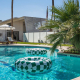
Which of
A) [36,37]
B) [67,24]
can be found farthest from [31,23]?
[67,24]

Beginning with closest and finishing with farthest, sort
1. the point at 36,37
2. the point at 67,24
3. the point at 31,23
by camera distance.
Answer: the point at 67,24 < the point at 36,37 < the point at 31,23

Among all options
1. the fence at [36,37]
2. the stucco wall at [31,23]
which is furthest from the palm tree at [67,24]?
the stucco wall at [31,23]

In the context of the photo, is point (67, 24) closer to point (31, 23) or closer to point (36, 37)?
point (36, 37)

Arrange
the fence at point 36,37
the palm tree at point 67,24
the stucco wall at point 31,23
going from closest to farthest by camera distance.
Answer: the palm tree at point 67,24
the fence at point 36,37
the stucco wall at point 31,23

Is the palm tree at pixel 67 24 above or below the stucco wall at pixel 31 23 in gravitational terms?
below

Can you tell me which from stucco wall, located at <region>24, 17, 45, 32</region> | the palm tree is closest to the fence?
stucco wall, located at <region>24, 17, 45, 32</region>

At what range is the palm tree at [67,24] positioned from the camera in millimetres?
5297

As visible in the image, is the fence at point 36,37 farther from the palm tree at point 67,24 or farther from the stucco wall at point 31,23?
the palm tree at point 67,24

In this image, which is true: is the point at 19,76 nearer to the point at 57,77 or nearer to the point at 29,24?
the point at 57,77

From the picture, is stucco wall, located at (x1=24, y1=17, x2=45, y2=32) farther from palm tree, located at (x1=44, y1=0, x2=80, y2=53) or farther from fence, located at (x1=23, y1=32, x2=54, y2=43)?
palm tree, located at (x1=44, y1=0, x2=80, y2=53)

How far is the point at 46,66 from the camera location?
5004 millimetres

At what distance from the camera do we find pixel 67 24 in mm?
6098

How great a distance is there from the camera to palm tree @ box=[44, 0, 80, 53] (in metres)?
5.30

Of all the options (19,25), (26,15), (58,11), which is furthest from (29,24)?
(58,11)
